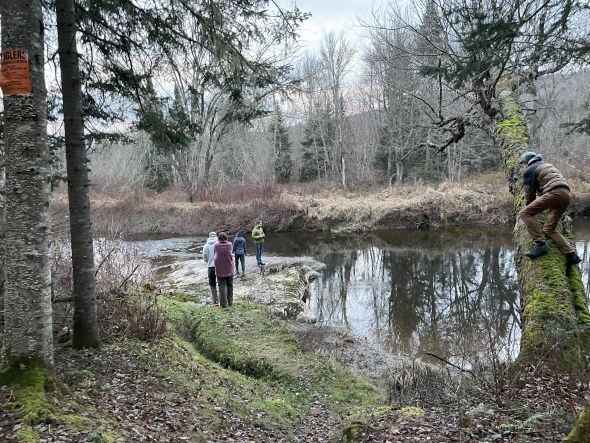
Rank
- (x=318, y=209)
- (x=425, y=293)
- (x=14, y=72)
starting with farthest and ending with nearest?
(x=318, y=209) → (x=425, y=293) → (x=14, y=72)

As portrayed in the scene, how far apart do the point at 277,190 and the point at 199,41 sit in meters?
24.0

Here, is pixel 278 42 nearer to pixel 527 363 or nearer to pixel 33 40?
pixel 33 40

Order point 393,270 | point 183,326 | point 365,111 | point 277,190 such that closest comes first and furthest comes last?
point 183,326
point 393,270
point 277,190
point 365,111

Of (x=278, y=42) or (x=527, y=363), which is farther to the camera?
(x=278, y=42)

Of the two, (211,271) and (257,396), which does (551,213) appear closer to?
(257,396)

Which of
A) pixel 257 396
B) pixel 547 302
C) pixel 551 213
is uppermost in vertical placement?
pixel 551 213

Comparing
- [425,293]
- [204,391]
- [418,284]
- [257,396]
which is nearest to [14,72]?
[204,391]

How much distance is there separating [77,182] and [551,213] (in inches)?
243

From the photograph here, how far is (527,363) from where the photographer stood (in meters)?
4.18

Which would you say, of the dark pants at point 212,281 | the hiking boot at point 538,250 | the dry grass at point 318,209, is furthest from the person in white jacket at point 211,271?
the dry grass at point 318,209

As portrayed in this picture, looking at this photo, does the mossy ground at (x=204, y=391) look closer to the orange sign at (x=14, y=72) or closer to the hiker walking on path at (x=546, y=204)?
the orange sign at (x=14, y=72)

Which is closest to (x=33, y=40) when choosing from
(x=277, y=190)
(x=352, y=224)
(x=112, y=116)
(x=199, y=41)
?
(x=199, y=41)

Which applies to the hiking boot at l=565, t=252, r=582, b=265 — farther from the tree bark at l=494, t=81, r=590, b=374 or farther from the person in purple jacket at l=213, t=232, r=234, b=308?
the person in purple jacket at l=213, t=232, r=234, b=308

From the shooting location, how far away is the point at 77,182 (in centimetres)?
461
